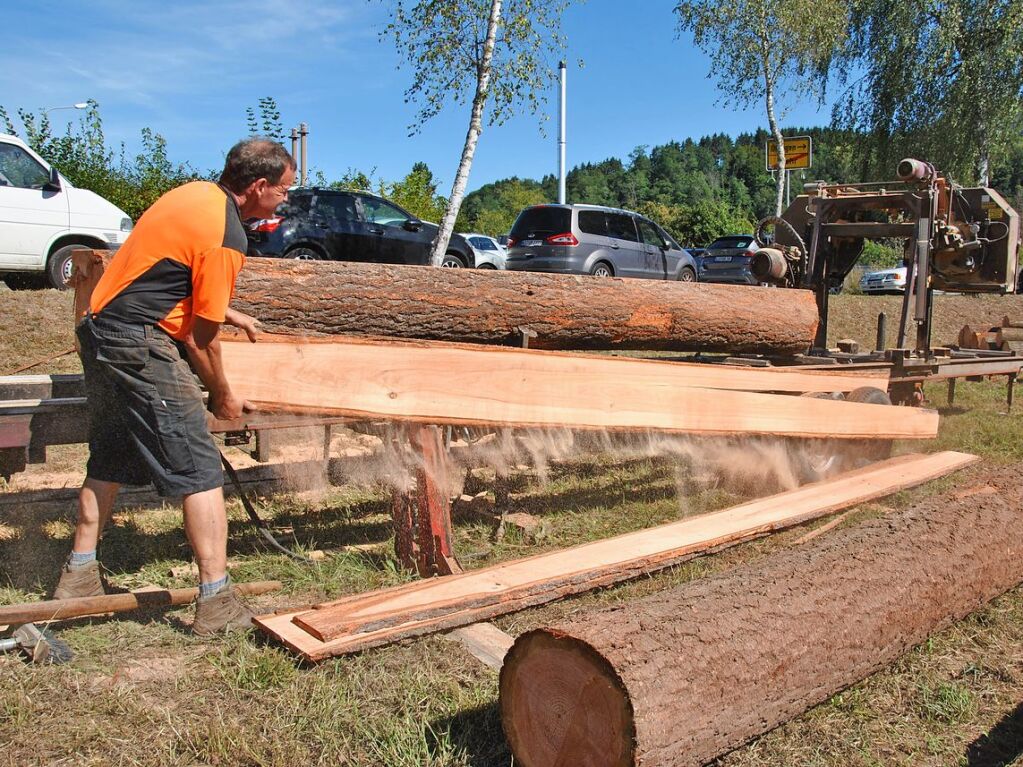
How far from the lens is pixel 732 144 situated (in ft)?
384

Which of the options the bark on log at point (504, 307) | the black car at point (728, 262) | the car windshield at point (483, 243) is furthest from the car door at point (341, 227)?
the car windshield at point (483, 243)

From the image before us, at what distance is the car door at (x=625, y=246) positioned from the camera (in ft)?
51.1

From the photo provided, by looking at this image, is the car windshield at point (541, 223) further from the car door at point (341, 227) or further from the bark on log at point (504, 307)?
the bark on log at point (504, 307)

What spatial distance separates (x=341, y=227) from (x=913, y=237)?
742cm

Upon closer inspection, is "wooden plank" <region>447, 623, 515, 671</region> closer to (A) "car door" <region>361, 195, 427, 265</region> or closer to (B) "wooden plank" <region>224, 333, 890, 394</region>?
(B) "wooden plank" <region>224, 333, 890, 394</region>

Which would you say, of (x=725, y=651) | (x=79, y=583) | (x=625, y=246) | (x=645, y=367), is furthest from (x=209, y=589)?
(x=625, y=246)

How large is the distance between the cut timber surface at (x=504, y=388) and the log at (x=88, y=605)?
845 millimetres

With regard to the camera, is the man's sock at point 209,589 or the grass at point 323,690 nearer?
the grass at point 323,690

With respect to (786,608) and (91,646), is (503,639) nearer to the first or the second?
(786,608)

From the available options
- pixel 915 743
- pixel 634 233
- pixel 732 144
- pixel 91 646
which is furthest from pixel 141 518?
pixel 732 144

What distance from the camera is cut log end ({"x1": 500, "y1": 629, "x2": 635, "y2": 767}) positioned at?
2248 millimetres

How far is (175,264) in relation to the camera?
3102mm

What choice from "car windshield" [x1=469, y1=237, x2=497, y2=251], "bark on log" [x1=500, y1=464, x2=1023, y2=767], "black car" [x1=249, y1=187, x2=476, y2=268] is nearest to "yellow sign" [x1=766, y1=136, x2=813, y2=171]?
"black car" [x1=249, y1=187, x2=476, y2=268]

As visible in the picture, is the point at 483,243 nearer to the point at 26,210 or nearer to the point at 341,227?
the point at 341,227
